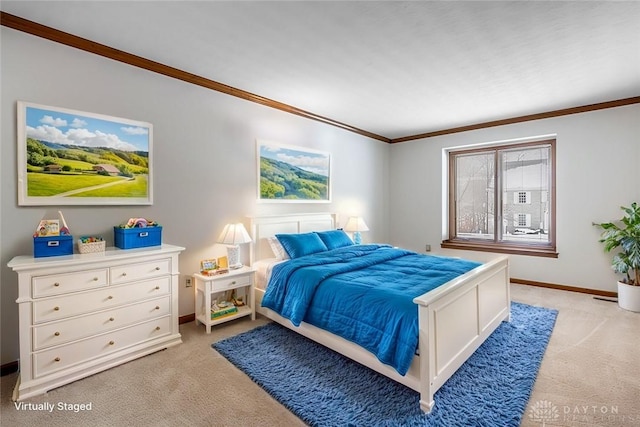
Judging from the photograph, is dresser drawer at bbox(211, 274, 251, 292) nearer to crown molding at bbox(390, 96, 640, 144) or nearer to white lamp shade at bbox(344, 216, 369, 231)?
white lamp shade at bbox(344, 216, 369, 231)

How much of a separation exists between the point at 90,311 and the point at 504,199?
545 cm

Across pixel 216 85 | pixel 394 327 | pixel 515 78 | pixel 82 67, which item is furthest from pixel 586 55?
pixel 82 67

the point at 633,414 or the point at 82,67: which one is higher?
the point at 82,67

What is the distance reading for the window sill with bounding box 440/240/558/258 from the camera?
14.6 ft

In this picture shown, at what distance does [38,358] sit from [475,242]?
551cm

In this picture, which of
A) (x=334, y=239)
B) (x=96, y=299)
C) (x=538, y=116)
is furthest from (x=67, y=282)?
(x=538, y=116)

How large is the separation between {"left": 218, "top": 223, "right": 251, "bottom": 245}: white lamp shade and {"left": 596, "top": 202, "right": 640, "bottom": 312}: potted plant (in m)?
4.25

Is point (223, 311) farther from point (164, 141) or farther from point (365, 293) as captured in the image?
Answer: point (164, 141)

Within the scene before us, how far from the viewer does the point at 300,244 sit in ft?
11.6

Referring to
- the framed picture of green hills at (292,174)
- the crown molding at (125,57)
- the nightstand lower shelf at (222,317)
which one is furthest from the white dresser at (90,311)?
the crown molding at (125,57)

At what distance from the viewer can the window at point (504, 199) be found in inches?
181

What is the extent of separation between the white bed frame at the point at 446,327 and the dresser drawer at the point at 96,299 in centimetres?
109

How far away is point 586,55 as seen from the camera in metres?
2.67

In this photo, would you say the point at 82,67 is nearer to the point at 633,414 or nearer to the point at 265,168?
the point at 265,168
